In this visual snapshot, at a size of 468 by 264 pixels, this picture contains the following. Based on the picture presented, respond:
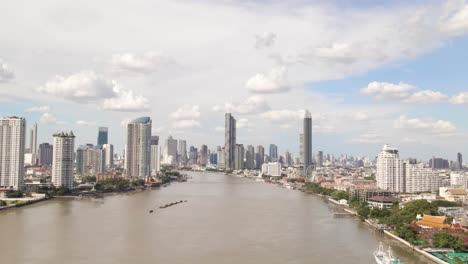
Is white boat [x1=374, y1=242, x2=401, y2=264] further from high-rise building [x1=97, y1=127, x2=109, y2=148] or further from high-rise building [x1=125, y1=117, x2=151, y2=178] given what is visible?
high-rise building [x1=97, y1=127, x2=109, y2=148]

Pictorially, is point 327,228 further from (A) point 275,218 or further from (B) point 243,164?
(B) point 243,164

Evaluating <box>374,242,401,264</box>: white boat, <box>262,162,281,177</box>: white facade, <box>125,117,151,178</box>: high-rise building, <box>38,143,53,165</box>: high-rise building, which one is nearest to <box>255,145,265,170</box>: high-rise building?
<box>262,162,281,177</box>: white facade

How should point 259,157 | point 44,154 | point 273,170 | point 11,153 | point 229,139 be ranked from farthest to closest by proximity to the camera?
point 259,157
point 229,139
point 44,154
point 273,170
point 11,153

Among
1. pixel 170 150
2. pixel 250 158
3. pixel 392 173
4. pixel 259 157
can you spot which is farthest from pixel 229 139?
pixel 392 173

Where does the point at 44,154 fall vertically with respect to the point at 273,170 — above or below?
above

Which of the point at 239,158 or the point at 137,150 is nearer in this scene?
the point at 137,150

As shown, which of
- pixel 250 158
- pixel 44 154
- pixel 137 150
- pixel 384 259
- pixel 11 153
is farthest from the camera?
pixel 250 158

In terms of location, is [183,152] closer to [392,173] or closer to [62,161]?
[62,161]
